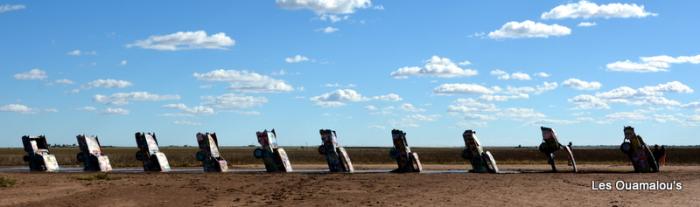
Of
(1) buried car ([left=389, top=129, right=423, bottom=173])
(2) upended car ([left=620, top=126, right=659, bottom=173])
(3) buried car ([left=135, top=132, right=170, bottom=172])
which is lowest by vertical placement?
(2) upended car ([left=620, top=126, right=659, bottom=173])

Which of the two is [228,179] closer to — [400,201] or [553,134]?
A: [400,201]

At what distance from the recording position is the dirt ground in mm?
23422

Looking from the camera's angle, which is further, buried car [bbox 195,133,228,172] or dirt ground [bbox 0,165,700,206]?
buried car [bbox 195,133,228,172]

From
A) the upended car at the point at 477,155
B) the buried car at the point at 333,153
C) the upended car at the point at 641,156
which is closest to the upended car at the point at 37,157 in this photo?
the buried car at the point at 333,153

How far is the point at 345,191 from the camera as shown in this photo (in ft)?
90.0

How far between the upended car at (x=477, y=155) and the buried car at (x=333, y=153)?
5865 mm

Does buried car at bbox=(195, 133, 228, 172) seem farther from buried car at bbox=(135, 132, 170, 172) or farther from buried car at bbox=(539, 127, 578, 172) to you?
buried car at bbox=(539, 127, 578, 172)

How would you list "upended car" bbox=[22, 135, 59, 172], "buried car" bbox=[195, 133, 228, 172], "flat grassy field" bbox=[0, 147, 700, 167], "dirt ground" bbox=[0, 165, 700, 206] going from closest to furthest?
"dirt ground" bbox=[0, 165, 700, 206], "buried car" bbox=[195, 133, 228, 172], "upended car" bbox=[22, 135, 59, 172], "flat grassy field" bbox=[0, 147, 700, 167]

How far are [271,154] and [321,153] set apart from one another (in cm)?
253

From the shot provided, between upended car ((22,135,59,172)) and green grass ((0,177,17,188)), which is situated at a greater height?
upended car ((22,135,59,172))

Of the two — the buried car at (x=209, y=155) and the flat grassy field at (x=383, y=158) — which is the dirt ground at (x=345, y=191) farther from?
the flat grassy field at (x=383, y=158)

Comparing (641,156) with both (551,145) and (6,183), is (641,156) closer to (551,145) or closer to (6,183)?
(551,145)

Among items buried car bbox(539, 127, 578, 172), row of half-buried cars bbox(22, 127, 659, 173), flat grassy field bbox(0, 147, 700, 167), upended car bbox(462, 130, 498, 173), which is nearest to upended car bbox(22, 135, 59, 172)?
row of half-buried cars bbox(22, 127, 659, 173)

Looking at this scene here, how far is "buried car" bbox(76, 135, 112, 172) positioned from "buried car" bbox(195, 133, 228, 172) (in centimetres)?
514
